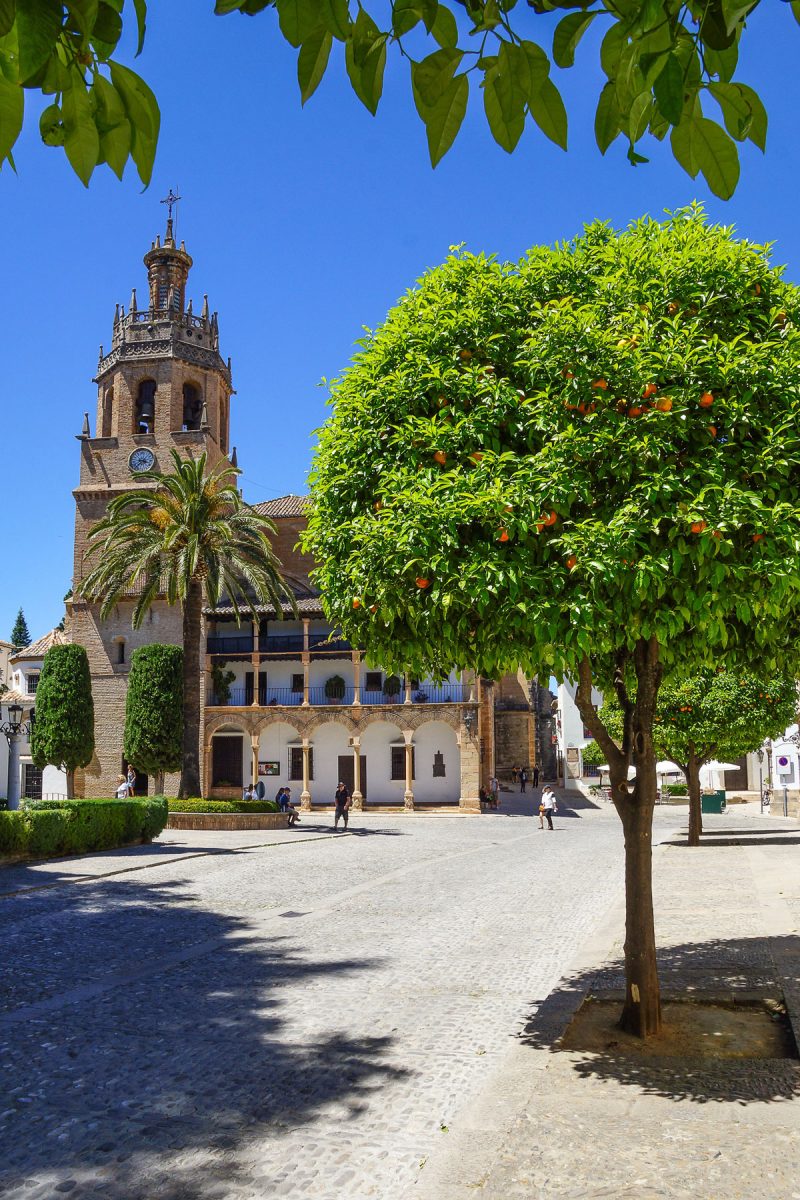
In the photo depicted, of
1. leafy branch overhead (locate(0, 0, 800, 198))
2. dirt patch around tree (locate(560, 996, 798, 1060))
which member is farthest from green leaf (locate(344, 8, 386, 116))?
dirt patch around tree (locate(560, 996, 798, 1060))

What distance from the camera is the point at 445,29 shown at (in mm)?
2109

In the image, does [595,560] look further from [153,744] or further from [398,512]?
[153,744]

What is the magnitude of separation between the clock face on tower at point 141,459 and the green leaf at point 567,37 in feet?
135

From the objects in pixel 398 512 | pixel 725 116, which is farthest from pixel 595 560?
pixel 725 116

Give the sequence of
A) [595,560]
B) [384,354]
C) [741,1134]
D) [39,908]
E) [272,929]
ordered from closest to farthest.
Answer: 1. [741,1134]
2. [595,560]
3. [384,354]
4. [272,929]
5. [39,908]

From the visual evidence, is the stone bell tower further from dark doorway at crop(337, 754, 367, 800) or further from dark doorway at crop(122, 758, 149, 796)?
dark doorway at crop(337, 754, 367, 800)

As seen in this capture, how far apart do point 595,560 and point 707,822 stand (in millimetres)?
29207

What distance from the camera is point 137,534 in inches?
1137

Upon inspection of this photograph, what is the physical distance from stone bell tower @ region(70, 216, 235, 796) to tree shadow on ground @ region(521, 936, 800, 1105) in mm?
33054

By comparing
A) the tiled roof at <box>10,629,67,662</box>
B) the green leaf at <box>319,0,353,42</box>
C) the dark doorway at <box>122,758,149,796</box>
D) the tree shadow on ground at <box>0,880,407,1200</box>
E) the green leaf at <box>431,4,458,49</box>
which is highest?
the tiled roof at <box>10,629,67,662</box>

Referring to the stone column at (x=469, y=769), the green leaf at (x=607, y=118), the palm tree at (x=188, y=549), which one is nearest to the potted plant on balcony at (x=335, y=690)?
the stone column at (x=469, y=769)

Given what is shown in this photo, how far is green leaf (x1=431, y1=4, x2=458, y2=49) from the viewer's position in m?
2.10

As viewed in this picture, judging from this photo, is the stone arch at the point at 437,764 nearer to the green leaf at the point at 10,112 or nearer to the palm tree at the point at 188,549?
the palm tree at the point at 188,549

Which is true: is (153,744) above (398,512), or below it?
below
